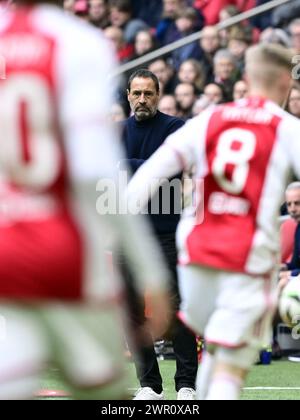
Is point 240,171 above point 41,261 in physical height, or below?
above

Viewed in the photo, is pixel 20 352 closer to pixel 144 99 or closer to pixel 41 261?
pixel 41 261

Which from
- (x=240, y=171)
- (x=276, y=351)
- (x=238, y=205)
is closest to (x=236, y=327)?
(x=238, y=205)

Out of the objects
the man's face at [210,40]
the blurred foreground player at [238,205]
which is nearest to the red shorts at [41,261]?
the blurred foreground player at [238,205]

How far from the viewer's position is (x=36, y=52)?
452cm

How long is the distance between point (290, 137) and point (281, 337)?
268 inches

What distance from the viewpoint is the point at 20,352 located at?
442 cm

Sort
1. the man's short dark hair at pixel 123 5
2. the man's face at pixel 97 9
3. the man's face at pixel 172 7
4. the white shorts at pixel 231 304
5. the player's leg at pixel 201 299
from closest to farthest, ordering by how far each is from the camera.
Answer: the white shorts at pixel 231 304, the player's leg at pixel 201 299, the man's face at pixel 172 7, the man's short dark hair at pixel 123 5, the man's face at pixel 97 9

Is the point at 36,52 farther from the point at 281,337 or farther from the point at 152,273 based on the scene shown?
the point at 281,337

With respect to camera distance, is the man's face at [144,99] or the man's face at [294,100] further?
the man's face at [294,100]

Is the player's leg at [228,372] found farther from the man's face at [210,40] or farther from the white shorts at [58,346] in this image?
the man's face at [210,40]

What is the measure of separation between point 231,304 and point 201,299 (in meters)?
0.21

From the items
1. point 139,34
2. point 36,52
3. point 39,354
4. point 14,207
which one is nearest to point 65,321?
point 39,354

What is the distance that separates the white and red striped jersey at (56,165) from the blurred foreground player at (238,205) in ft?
6.59

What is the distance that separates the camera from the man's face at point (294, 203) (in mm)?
13062
